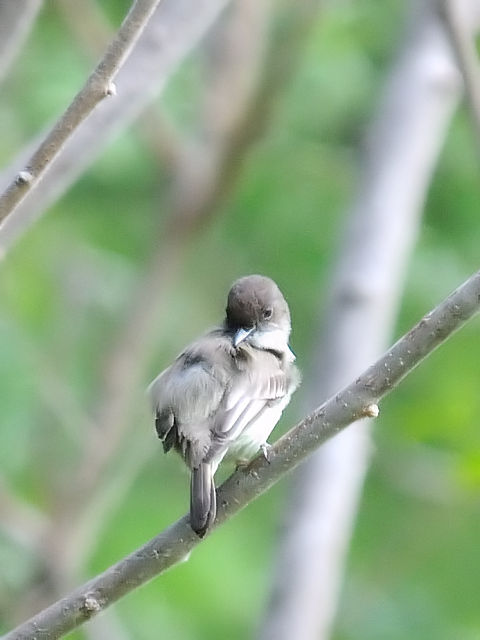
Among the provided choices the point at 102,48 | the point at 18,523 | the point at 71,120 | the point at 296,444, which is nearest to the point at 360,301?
the point at 102,48

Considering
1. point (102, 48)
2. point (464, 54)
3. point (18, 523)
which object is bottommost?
point (18, 523)

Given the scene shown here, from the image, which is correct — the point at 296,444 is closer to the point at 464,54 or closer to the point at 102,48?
the point at 464,54

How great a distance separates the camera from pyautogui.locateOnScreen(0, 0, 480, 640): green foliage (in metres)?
6.00

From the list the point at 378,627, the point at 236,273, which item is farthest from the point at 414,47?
the point at 378,627

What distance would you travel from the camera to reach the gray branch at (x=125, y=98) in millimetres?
3443

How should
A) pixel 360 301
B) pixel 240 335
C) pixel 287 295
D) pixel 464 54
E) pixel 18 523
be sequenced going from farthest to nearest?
pixel 287 295 → pixel 18 523 → pixel 360 301 → pixel 464 54 → pixel 240 335

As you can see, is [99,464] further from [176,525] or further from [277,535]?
[176,525]

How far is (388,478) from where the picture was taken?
6.83 metres

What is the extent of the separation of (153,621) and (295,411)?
3.96ft

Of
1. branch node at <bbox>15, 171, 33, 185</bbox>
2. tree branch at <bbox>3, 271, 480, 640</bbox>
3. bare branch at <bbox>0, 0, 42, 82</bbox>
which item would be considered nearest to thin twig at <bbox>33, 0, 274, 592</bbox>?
bare branch at <bbox>0, 0, 42, 82</bbox>

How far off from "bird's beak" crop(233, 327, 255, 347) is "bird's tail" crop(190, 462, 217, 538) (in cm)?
62

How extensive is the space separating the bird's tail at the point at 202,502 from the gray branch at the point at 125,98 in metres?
0.89

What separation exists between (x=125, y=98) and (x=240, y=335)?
2.29ft

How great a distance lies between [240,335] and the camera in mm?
3514
